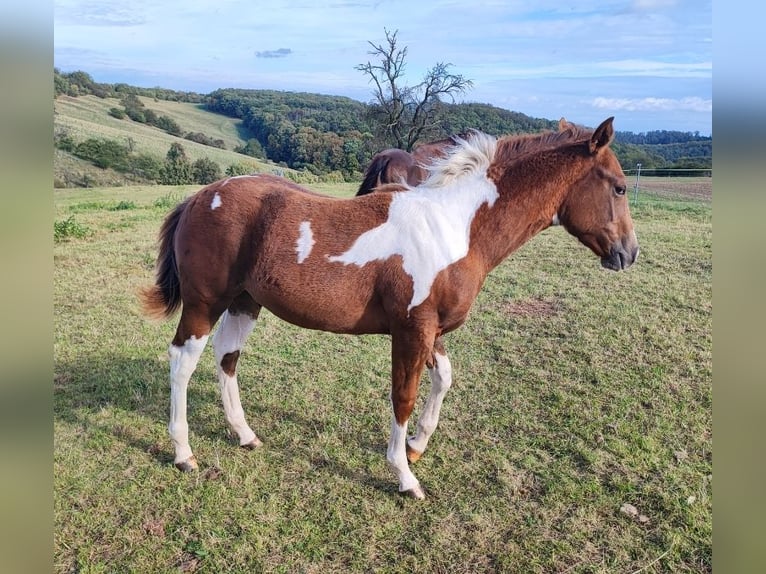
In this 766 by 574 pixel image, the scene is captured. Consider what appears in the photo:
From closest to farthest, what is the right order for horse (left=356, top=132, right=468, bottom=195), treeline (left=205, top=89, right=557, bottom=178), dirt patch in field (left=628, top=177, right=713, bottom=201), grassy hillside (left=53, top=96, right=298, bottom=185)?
horse (left=356, top=132, right=468, bottom=195), dirt patch in field (left=628, top=177, right=713, bottom=201), treeline (left=205, top=89, right=557, bottom=178), grassy hillside (left=53, top=96, right=298, bottom=185)

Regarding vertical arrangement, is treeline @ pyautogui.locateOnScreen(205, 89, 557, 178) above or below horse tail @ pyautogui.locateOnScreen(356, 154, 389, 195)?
above

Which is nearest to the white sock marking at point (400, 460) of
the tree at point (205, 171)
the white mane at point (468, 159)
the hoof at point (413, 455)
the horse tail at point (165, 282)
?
the hoof at point (413, 455)

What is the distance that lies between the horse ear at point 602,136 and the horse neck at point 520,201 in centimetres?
17

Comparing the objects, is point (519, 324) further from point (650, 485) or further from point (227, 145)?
point (227, 145)

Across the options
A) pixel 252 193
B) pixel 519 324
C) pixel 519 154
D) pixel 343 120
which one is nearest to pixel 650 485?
pixel 519 154

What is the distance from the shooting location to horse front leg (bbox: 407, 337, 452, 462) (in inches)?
140

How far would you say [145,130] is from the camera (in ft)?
105

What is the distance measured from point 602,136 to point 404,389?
1972 mm

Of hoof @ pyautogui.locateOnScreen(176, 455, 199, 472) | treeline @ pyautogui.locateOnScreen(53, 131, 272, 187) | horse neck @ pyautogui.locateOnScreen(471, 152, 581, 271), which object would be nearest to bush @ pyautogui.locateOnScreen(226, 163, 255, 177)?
treeline @ pyautogui.locateOnScreen(53, 131, 272, 187)

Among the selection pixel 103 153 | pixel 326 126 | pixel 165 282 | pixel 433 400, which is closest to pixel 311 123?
pixel 326 126

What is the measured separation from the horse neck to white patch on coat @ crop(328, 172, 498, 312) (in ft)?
0.21

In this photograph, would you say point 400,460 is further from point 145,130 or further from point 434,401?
point 145,130

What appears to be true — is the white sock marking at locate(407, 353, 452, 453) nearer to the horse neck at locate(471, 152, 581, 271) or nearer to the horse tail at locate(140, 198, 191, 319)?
the horse neck at locate(471, 152, 581, 271)

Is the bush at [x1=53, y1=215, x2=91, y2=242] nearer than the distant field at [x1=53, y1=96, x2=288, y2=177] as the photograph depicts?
Yes
